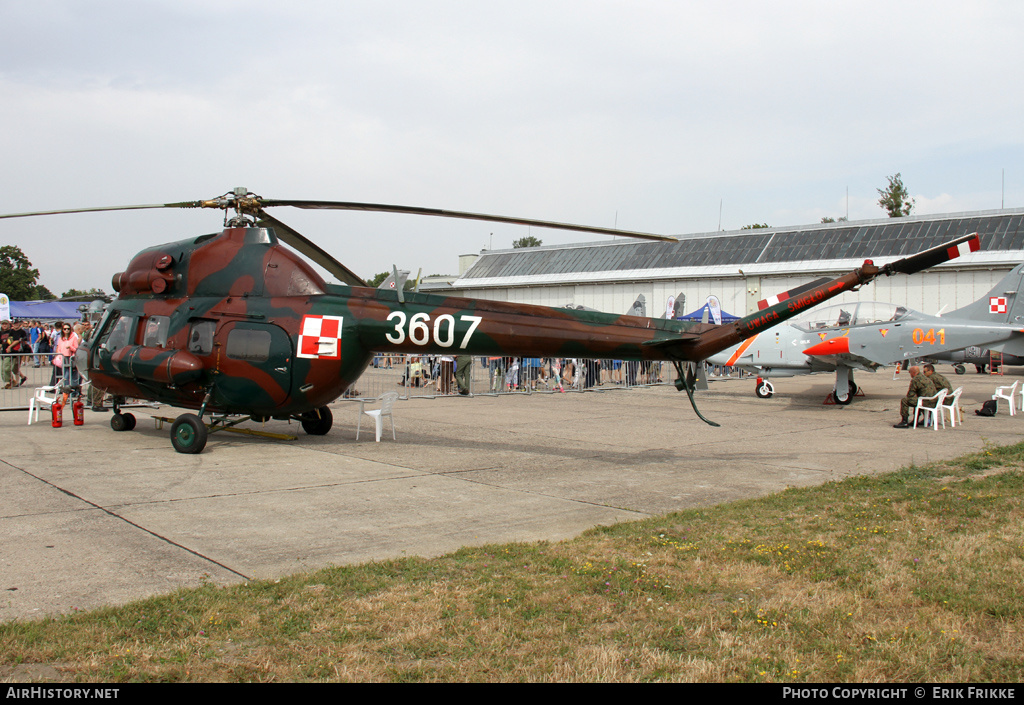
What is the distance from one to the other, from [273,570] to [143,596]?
91 cm

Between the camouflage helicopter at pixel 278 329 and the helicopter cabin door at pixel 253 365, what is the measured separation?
0.05ft

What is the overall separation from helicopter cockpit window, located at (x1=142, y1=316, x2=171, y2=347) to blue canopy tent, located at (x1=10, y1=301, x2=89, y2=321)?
98.7 feet

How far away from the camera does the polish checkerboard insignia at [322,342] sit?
10602 mm

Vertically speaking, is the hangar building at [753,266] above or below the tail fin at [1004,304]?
above

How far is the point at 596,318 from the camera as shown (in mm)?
9898

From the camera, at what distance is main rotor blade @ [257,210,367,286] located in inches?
442

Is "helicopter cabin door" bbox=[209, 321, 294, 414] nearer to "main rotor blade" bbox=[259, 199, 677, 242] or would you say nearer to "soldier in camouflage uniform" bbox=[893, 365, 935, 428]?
"main rotor blade" bbox=[259, 199, 677, 242]

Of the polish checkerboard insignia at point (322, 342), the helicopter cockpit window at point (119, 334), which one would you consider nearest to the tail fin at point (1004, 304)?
the polish checkerboard insignia at point (322, 342)

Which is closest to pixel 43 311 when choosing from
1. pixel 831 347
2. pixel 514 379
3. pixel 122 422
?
pixel 514 379

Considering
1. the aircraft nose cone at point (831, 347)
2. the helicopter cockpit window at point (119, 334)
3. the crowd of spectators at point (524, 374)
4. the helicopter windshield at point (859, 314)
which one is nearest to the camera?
the helicopter cockpit window at point (119, 334)

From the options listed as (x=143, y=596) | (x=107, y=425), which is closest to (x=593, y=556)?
(x=143, y=596)

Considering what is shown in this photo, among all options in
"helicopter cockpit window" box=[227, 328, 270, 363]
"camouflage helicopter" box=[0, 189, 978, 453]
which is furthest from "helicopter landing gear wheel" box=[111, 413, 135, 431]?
"helicopter cockpit window" box=[227, 328, 270, 363]

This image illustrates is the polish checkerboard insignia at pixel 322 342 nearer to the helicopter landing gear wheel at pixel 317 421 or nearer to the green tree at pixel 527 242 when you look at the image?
the helicopter landing gear wheel at pixel 317 421
